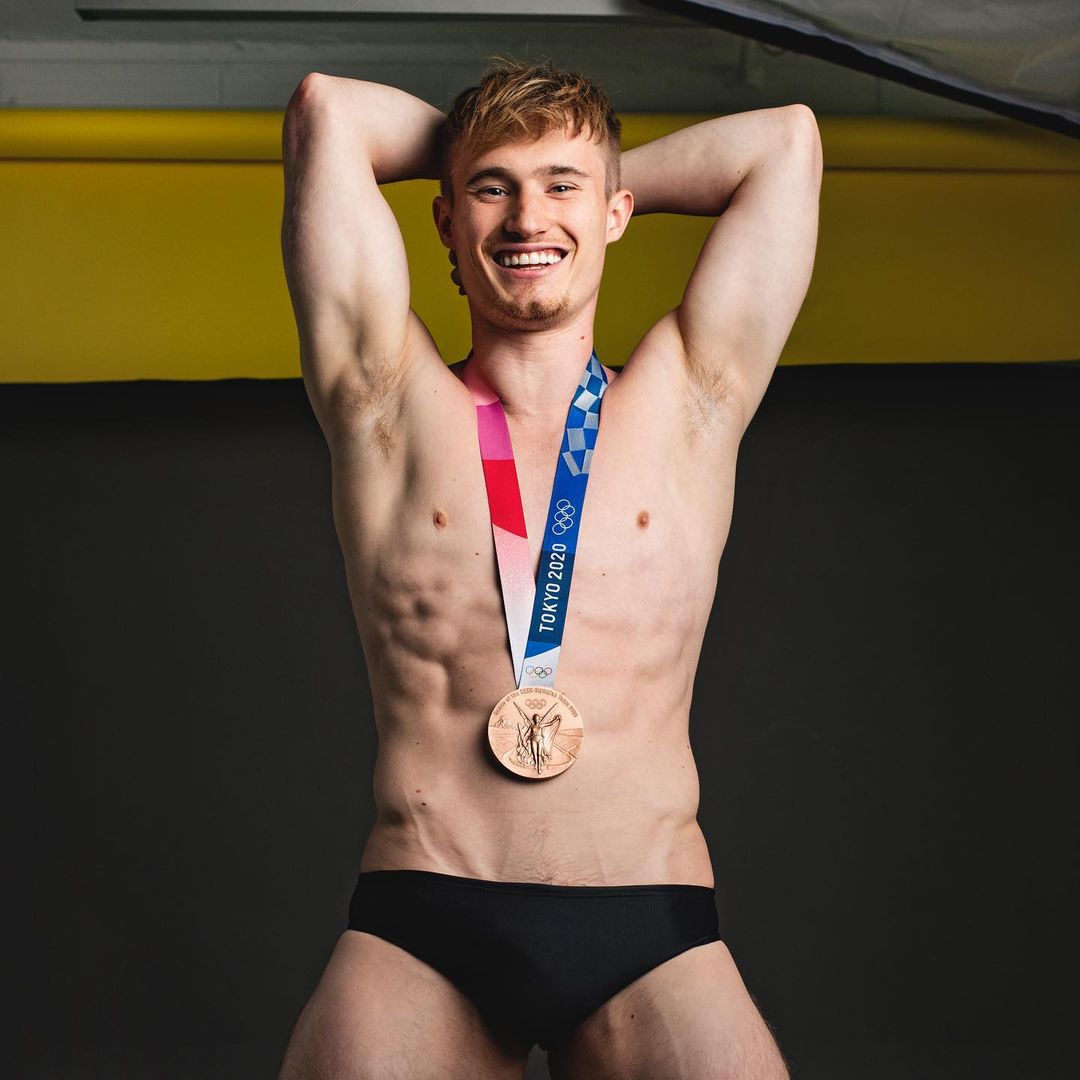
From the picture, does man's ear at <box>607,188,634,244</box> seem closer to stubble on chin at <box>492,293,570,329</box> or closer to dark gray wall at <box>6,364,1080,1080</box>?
stubble on chin at <box>492,293,570,329</box>

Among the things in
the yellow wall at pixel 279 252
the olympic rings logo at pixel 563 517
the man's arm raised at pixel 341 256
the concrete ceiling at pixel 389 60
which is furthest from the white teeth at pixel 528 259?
the concrete ceiling at pixel 389 60

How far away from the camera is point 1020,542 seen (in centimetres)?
264

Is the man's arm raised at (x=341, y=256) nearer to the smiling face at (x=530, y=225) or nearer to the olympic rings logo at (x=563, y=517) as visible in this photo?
the smiling face at (x=530, y=225)

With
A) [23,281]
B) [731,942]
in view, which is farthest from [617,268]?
[731,942]

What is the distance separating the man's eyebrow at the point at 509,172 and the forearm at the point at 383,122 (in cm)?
10

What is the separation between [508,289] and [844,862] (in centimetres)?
136

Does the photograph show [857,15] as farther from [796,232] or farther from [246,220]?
[246,220]

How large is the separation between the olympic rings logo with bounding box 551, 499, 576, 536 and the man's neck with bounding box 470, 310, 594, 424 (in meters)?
0.12

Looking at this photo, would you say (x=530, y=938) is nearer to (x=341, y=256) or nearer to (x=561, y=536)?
(x=561, y=536)

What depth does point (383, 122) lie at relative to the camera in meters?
1.68

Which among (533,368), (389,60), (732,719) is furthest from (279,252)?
(732,719)

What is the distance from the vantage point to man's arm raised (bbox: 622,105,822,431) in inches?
65.6

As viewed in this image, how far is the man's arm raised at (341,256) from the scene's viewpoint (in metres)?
1.61

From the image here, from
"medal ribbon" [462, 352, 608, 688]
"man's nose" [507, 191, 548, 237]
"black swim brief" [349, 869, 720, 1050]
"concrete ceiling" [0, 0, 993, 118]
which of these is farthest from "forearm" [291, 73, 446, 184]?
"concrete ceiling" [0, 0, 993, 118]
